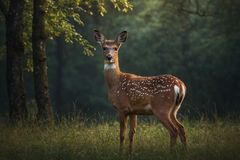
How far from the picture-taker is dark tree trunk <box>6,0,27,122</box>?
58.0 feet

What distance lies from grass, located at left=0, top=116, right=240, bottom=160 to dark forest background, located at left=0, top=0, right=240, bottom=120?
2122 centimetres

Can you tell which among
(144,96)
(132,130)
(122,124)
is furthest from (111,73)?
(132,130)

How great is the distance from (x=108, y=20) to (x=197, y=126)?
39.2 m

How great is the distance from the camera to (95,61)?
54.0 meters

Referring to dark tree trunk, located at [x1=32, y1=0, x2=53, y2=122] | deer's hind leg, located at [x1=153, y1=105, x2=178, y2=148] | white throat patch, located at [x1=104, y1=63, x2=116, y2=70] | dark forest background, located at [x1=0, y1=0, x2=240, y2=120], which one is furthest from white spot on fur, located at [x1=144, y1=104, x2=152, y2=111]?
dark forest background, located at [x1=0, y1=0, x2=240, y2=120]

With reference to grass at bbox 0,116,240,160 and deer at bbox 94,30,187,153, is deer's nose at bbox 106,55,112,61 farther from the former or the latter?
grass at bbox 0,116,240,160

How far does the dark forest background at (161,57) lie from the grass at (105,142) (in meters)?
21.2

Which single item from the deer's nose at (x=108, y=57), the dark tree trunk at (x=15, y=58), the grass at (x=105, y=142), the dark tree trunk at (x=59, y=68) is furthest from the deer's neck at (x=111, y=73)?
the dark tree trunk at (x=59, y=68)

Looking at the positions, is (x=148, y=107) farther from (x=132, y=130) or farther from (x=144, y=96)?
(x=132, y=130)

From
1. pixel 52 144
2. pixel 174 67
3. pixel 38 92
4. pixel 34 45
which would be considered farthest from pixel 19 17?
pixel 174 67

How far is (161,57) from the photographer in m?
49.0

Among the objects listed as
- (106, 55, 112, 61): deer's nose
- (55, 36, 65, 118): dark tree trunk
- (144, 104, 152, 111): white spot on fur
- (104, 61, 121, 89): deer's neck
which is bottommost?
(55, 36, 65, 118): dark tree trunk

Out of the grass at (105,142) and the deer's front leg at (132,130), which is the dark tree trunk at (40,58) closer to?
the grass at (105,142)

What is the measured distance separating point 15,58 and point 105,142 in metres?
5.52
